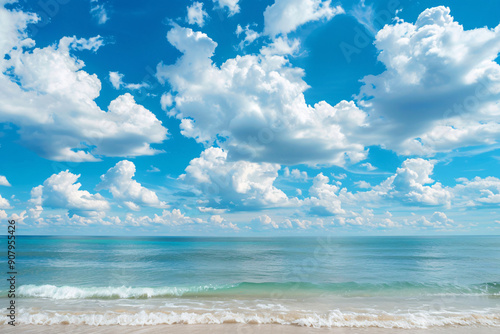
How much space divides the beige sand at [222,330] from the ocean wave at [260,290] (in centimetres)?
651

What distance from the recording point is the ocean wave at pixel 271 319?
35.8 feet

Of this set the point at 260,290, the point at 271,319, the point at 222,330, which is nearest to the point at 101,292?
the point at 260,290

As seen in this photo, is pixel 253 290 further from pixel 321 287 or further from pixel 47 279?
pixel 47 279

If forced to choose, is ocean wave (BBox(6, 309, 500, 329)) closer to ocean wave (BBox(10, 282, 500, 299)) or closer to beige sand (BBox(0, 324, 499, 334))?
beige sand (BBox(0, 324, 499, 334))

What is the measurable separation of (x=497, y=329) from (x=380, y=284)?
10252 millimetres

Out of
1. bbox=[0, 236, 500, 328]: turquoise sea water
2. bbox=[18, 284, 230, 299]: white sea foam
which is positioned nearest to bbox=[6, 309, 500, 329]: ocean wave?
bbox=[0, 236, 500, 328]: turquoise sea water

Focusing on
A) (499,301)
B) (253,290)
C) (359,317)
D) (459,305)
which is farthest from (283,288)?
(499,301)

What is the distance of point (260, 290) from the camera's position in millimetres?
18562

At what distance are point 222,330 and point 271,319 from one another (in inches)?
89.4

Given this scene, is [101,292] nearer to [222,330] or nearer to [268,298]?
[268,298]

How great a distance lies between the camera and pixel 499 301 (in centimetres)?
1567

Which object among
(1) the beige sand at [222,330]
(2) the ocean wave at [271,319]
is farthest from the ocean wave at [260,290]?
(1) the beige sand at [222,330]

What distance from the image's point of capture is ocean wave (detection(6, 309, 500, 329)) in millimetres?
10922

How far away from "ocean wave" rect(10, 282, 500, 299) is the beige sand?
6505 mm
